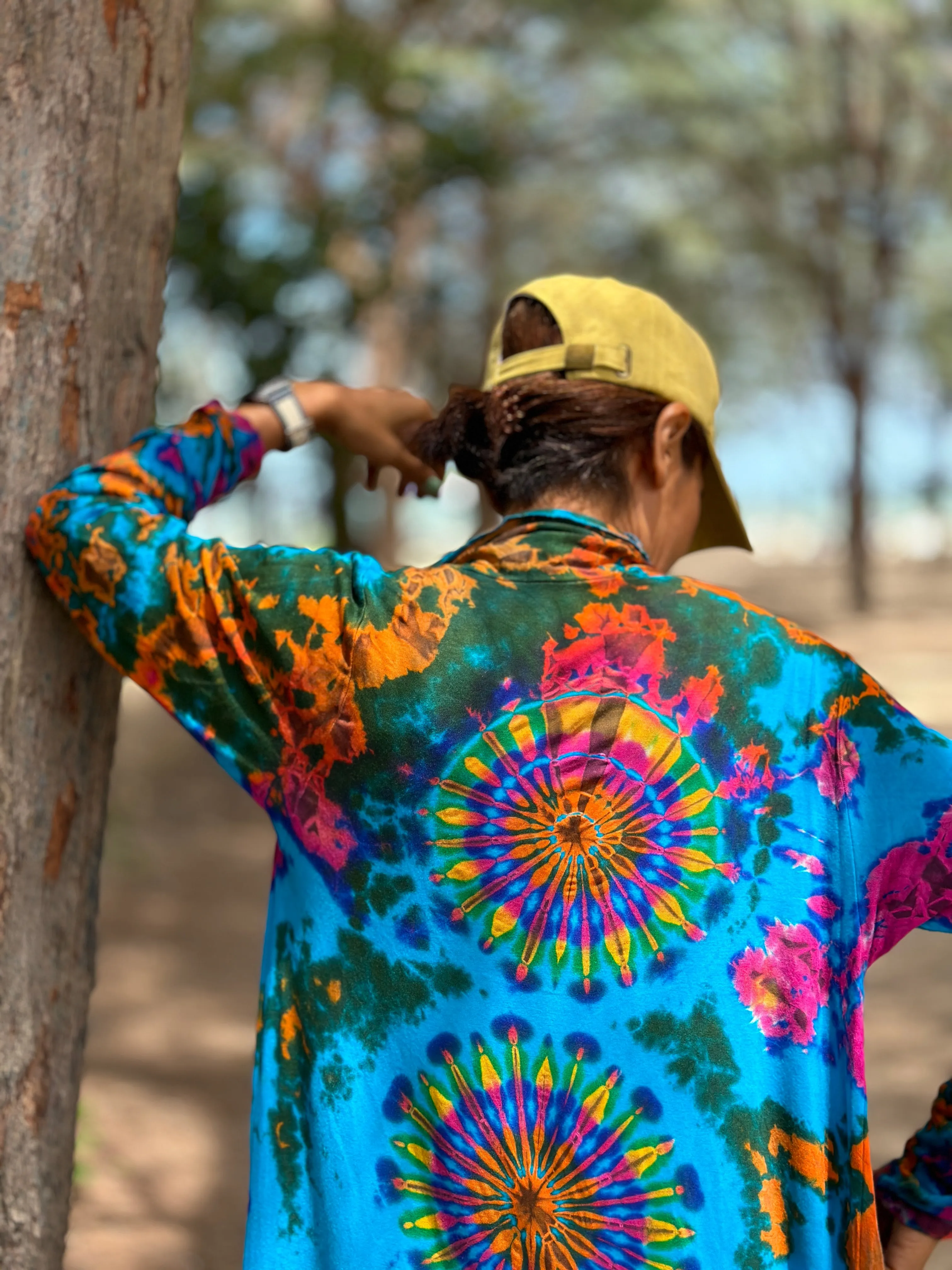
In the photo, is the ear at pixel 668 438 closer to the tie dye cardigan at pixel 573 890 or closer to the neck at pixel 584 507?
the neck at pixel 584 507

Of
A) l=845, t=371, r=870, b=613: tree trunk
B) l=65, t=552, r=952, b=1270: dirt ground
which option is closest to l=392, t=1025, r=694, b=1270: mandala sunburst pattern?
l=65, t=552, r=952, b=1270: dirt ground

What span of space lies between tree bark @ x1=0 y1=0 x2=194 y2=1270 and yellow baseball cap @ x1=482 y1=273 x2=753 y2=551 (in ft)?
1.69

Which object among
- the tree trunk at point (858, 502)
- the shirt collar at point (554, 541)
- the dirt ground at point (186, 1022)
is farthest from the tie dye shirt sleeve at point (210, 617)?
the tree trunk at point (858, 502)

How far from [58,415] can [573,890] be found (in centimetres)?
84

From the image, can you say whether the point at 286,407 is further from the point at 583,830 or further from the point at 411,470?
the point at 583,830

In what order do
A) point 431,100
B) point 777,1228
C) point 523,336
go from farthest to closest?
point 431,100 → point 523,336 → point 777,1228

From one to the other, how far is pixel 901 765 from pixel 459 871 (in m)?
0.44

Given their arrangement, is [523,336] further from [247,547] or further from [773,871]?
[773,871]

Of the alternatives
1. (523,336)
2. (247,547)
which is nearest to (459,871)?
(247,547)

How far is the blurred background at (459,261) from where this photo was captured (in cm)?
494

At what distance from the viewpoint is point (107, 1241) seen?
365 cm

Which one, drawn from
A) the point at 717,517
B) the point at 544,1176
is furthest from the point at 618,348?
the point at 544,1176

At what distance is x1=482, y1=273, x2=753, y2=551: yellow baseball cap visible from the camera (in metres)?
1.37

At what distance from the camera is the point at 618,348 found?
1.37 metres
